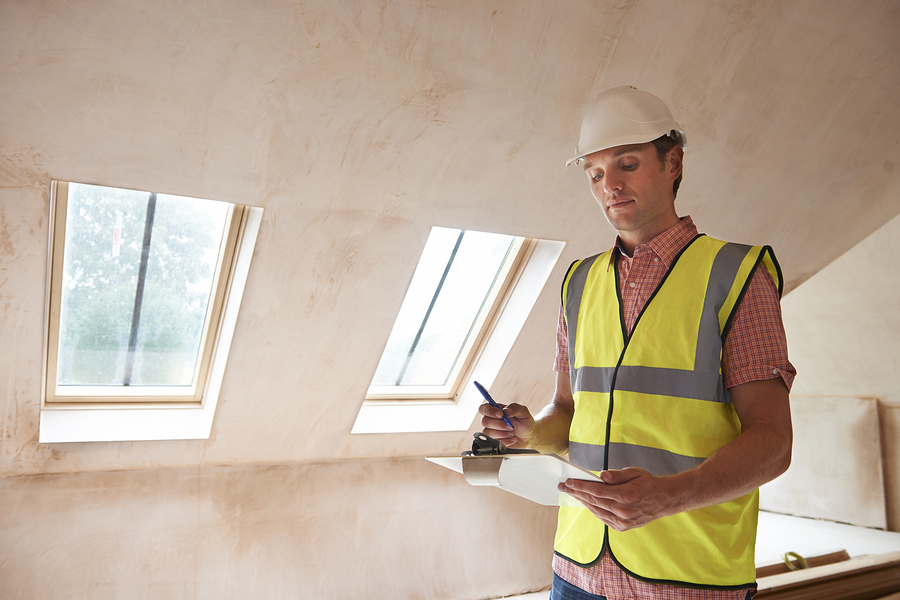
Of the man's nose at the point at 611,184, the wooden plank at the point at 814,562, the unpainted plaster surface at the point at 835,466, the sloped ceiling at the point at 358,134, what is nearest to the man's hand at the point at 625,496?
the man's nose at the point at 611,184

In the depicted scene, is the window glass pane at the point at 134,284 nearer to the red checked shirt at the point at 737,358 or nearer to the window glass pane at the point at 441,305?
the window glass pane at the point at 441,305

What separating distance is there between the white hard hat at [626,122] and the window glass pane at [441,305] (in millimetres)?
1937

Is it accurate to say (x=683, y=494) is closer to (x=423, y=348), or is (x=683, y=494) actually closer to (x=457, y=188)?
(x=457, y=188)

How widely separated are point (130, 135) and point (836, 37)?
2.91m

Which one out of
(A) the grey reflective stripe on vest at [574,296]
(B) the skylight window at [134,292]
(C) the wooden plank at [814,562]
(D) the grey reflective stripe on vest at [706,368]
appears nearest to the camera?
(D) the grey reflective stripe on vest at [706,368]

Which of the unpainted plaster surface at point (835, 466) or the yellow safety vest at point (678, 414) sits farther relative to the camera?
the unpainted plaster surface at point (835, 466)

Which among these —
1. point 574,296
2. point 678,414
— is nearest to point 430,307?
point 574,296

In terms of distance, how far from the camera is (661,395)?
3.82ft

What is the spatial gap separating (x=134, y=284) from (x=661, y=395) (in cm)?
250

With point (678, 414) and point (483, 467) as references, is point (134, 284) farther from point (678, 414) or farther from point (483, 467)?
point (678, 414)

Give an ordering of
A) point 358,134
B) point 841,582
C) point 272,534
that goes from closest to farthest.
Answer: point 358,134 → point 272,534 → point 841,582

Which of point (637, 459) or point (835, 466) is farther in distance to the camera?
point (835, 466)

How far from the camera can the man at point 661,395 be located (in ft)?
3.38

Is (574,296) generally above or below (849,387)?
above
